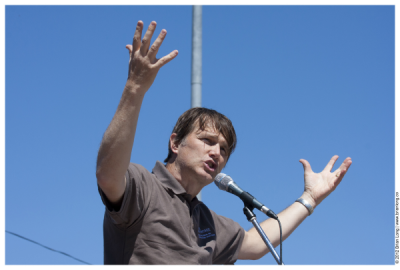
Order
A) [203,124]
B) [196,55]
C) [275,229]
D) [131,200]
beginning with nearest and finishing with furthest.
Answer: [131,200], [203,124], [275,229], [196,55]

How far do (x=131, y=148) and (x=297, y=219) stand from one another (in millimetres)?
1879

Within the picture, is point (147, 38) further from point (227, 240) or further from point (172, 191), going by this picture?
point (227, 240)

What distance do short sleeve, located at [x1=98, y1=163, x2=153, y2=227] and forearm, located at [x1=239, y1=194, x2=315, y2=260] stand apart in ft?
4.17

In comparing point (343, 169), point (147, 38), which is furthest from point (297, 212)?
point (147, 38)

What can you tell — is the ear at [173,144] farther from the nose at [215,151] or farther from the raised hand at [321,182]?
the raised hand at [321,182]

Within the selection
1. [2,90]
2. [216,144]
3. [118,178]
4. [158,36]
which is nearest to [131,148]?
[118,178]

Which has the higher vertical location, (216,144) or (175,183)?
(216,144)

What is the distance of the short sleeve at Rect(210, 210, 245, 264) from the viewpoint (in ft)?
11.5

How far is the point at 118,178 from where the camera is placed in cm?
246

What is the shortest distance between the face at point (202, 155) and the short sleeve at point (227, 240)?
0.50 m

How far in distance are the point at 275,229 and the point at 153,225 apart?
1294 millimetres

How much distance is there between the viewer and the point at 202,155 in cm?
322
